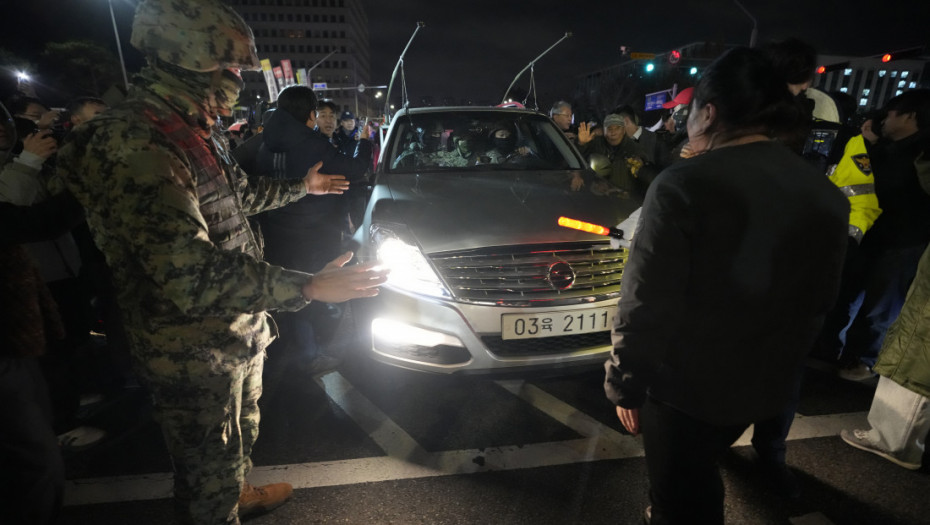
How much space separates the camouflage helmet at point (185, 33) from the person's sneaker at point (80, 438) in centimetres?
233

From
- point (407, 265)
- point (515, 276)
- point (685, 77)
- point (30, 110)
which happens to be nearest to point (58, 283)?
point (407, 265)

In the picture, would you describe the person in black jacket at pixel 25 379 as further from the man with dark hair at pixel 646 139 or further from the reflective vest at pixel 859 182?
the man with dark hair at pixel 646 139

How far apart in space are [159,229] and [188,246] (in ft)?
0.28

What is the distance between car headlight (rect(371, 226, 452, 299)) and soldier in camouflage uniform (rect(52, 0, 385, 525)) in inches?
34.5

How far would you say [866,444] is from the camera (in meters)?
2.54

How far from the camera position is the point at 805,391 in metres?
3.25

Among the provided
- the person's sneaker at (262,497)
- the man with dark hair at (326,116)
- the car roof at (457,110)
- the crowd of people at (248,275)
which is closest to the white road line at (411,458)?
the person's sneaker at (262,497)

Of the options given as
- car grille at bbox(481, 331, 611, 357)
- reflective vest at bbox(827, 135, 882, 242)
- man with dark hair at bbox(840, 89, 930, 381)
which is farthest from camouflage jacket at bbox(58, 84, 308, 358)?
man with dark hair at bbox(840, 89, 930, 381)

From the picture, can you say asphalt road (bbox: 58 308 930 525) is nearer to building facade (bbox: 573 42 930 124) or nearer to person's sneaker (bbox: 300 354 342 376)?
person's sneaker (bbox: 300 354 342 376)

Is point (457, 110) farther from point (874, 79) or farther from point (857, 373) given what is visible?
point (874, 79)

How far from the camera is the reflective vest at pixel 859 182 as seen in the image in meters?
2.96

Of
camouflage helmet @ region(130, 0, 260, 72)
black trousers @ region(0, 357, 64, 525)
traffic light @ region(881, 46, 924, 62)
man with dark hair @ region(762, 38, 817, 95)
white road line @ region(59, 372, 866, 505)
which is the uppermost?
traffic light @ region(881, 46, 924, 62)

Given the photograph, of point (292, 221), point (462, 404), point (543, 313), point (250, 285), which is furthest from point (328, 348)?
point (250, 285)

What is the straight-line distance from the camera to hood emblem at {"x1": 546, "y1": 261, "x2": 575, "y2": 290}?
2.53 meters
